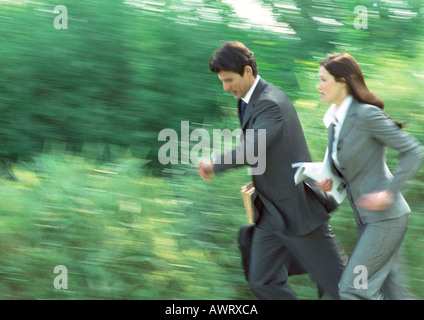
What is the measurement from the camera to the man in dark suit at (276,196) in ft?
12.2

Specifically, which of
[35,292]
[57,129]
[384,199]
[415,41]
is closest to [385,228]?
[384,199]

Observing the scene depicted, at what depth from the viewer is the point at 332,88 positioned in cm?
358

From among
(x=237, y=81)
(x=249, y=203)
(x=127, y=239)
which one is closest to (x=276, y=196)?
(x=249, y=203)

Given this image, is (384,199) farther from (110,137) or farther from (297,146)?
(110,137)

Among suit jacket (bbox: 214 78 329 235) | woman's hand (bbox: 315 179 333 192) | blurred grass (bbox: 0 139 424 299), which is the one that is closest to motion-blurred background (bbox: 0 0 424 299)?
blurred grass (bbox: 0 139 424 299)

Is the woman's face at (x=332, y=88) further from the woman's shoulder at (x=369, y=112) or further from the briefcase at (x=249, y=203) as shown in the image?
the briefcase at (x=249, y=203)

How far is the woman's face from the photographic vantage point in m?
3.57

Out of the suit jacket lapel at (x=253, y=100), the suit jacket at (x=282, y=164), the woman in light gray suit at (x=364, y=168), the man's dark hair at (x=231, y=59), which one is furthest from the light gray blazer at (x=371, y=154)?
the man's dark hair at (x=231, y=59)

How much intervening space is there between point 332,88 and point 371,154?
395mm

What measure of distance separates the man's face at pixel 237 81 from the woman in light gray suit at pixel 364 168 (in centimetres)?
42

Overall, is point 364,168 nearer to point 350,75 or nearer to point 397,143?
point 397,143

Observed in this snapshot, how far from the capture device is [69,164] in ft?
14.6

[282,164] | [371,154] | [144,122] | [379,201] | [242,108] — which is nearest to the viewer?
[379,201]
